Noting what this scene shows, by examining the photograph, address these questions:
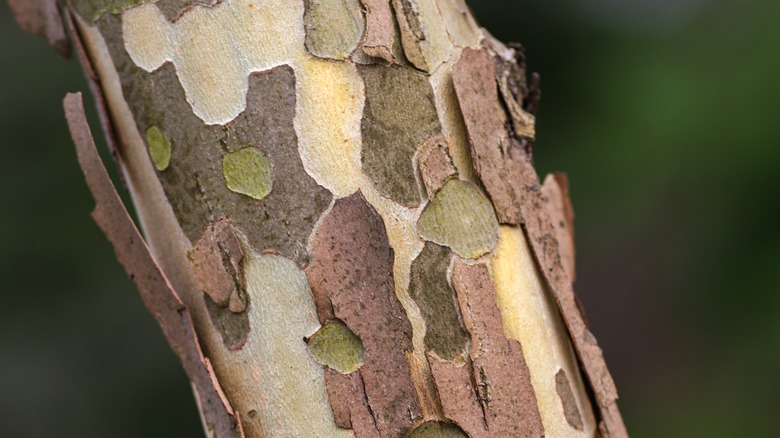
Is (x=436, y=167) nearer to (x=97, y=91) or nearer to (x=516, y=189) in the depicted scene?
(x=516, y=189)

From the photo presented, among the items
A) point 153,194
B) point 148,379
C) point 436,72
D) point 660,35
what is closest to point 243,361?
point 153,194

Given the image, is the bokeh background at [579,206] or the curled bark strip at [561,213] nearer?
the curled bark strip at [561,213]

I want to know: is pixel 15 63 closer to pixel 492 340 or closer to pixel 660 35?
pixel 660 35

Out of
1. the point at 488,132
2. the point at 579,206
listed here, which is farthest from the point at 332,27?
the point at 579,206

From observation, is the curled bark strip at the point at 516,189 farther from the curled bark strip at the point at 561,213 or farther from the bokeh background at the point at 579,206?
the bokeh background at the point at 579,206

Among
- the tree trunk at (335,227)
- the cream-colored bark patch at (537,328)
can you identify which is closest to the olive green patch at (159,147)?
the tree trunk at (335,227)

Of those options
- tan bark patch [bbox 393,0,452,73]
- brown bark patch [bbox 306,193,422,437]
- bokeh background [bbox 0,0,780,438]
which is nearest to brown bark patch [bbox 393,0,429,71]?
tan bark patch [bbox 393,0,452,73]

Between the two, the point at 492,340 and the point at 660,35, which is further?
the point at 660,35
